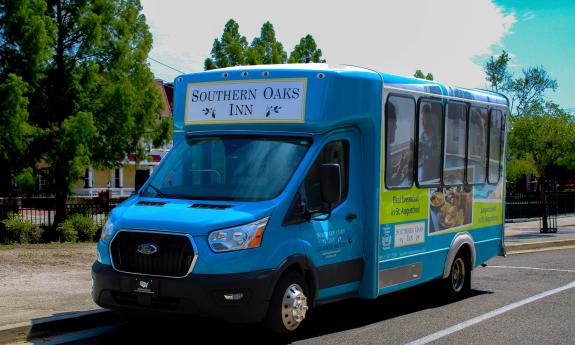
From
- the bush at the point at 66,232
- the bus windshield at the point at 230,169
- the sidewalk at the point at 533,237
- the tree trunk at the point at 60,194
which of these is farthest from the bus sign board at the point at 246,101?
the tree trunk at the point at 60,194

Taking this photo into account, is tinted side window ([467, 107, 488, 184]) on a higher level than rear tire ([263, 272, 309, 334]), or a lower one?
higher

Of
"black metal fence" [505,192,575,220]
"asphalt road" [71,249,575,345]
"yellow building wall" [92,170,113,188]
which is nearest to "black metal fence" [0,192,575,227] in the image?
"black metal fence" [505,192,575,220]

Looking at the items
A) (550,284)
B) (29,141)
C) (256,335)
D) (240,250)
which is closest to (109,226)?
(240,250)

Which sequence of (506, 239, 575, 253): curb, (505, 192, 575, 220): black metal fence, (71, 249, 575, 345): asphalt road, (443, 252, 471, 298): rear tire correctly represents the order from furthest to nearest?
(505, 192, 575, 220): black metal fence → (506, 239, 575, 253): curb → (443, 252, 471, 298): rear tire → (71, 249, 575, 345): asphalt road

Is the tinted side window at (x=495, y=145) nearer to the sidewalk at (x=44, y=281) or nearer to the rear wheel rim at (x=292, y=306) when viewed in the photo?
the rear wheel rim at (x=292, y=306)

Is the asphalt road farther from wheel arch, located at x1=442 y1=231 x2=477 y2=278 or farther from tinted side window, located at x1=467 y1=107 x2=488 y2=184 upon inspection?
tinted side window, located at x1=467 y1=107 x2=488 y2=184

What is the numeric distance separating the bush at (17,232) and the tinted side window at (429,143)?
35.6 feet

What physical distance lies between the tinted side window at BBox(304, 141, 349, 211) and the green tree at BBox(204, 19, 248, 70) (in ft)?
66.1

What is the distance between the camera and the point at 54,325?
729cm

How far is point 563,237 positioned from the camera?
21.3m

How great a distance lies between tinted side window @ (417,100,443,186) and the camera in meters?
9.02

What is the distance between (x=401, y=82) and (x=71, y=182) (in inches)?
529

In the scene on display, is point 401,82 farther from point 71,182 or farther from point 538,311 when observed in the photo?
point 71,182

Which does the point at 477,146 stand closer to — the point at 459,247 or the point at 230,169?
the point at 459,247
